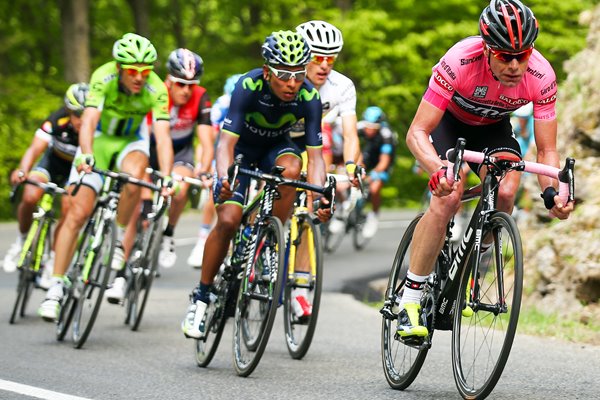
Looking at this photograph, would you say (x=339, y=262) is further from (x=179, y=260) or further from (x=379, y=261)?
(x=179, y=260)

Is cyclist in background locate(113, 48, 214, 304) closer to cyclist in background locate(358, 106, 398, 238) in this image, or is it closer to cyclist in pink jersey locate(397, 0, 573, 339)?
cyclist in pink jersey locate(397, 0, 573, 339)

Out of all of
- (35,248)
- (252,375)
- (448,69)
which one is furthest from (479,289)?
(35,248)

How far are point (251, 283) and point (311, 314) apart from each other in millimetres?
490

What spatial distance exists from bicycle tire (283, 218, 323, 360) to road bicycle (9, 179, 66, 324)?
3.07 meters

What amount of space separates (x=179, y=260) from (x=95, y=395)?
32.6ft

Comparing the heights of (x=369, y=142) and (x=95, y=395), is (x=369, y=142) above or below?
above

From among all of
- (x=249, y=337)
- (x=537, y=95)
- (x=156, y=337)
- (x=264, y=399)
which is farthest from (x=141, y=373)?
(x=537, y=95)

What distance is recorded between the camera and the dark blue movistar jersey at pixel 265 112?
836cm

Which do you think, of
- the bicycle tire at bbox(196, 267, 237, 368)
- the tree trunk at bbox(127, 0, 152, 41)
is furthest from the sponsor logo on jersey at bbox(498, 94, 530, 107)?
the tree trunk at bbox(127, 0, 152, 41)

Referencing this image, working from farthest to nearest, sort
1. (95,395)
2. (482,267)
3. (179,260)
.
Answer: (179,260) < (95,395) < (482,267)

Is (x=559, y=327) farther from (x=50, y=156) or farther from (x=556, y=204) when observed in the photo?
(x=50, y=156)

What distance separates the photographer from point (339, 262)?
680 inches

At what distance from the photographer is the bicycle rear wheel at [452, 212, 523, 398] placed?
6125 millimetres

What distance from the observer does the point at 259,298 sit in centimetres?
796
